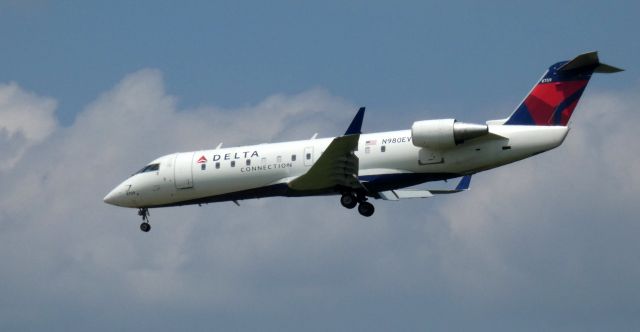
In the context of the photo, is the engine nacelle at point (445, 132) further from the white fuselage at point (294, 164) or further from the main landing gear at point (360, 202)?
the main landing gear at point (360, 202)

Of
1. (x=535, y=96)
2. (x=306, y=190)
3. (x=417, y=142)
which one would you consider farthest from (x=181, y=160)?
(x=535, y=96)

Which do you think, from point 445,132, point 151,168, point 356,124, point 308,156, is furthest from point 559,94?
point 151,168

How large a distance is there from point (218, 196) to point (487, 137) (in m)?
10.5

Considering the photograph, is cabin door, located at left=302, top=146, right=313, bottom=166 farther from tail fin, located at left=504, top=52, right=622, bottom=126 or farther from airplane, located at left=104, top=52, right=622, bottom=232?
tail fin, located at left=504, top=52, right=622, bottom=126

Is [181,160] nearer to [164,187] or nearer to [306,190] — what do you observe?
[164,187]

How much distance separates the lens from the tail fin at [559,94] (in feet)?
166

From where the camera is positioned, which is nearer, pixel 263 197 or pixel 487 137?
pixel 487 137

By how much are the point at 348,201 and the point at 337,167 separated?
2.17m

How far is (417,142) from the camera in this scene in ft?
165

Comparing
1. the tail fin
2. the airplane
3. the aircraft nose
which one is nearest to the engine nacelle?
the airplane

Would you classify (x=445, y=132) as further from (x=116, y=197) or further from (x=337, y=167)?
(x=116, y=197)

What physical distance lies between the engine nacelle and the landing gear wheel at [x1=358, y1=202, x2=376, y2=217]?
430 cm

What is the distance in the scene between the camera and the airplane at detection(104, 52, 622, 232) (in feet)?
165

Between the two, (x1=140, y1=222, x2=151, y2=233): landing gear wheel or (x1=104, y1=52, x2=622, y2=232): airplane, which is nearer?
(x1=104, y1=52, x2=622, y2=232): airplane
